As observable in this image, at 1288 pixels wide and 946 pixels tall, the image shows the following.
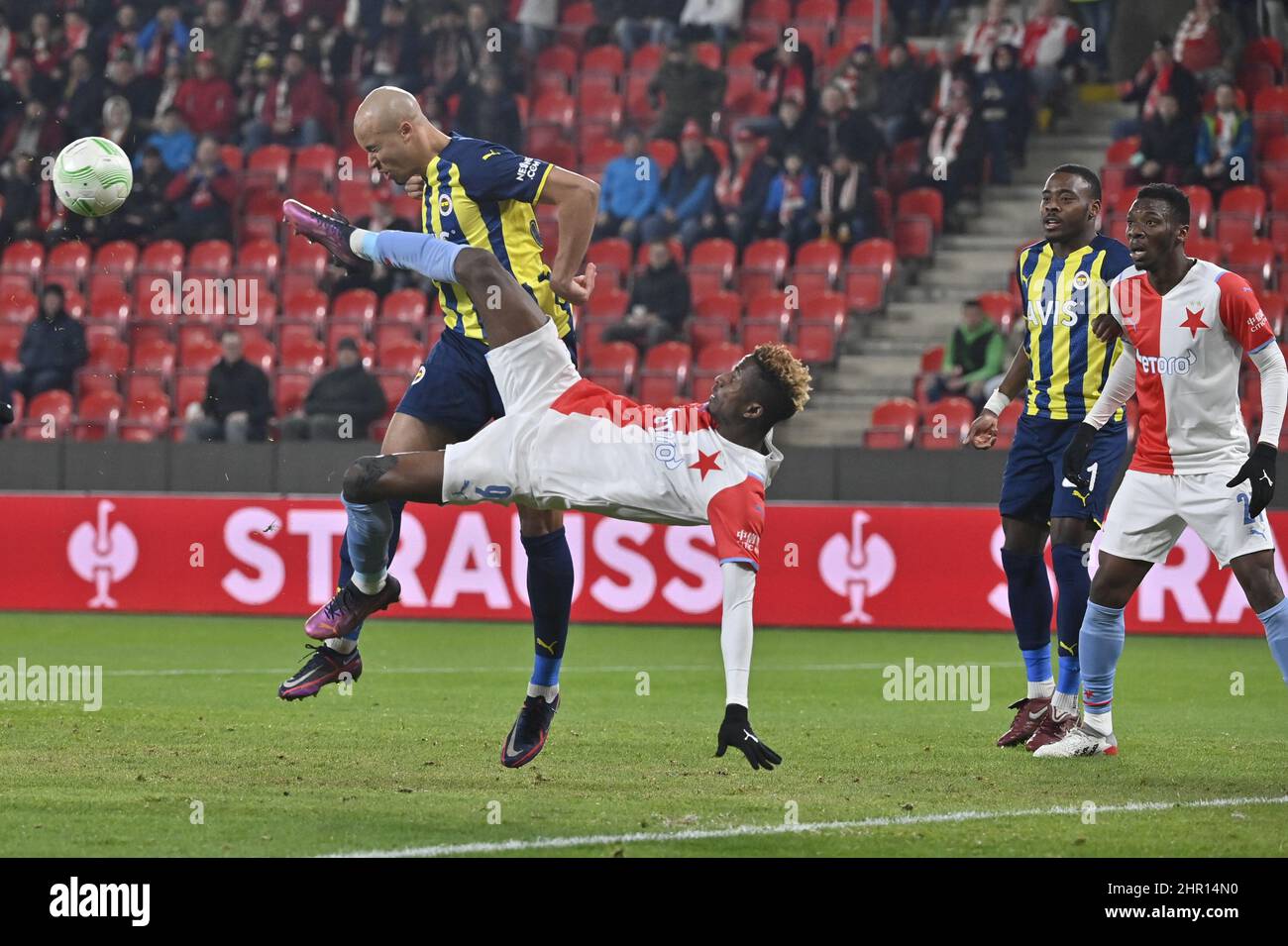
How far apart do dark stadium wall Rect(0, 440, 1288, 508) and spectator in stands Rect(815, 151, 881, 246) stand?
11.5 ft

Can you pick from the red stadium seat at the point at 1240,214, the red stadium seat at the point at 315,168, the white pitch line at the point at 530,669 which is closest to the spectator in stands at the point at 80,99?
the red stadium seat at the point at 315,168

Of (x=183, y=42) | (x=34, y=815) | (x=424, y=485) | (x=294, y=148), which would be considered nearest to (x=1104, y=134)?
(x=294, y=148)

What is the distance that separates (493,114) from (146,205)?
341 centimetres

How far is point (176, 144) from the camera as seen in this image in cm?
1830

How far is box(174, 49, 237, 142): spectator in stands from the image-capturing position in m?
18.7

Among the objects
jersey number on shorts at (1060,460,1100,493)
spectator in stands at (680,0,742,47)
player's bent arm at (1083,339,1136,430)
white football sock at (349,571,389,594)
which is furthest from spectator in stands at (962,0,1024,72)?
white football sock at (349,571,389,594)

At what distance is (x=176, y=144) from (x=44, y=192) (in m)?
1.35

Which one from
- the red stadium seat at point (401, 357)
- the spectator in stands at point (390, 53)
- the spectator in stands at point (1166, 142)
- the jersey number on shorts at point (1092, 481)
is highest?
the spectator in stands at point (390, 53)

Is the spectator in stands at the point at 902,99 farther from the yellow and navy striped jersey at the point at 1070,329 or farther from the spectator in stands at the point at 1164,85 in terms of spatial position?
the yellow and navy striped jersey at the point at 1070,329

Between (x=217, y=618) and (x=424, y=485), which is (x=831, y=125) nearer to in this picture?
(x=217, y=618)

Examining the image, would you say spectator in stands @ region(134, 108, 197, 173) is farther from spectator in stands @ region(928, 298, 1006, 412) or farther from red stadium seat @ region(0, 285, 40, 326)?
spectator in stands @ region(928, 298, 1006, 412)

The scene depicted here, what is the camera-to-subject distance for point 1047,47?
55.8 feet

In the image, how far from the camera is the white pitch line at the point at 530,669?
10047 millimetres

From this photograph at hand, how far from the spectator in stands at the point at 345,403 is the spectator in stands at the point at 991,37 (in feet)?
20.2
